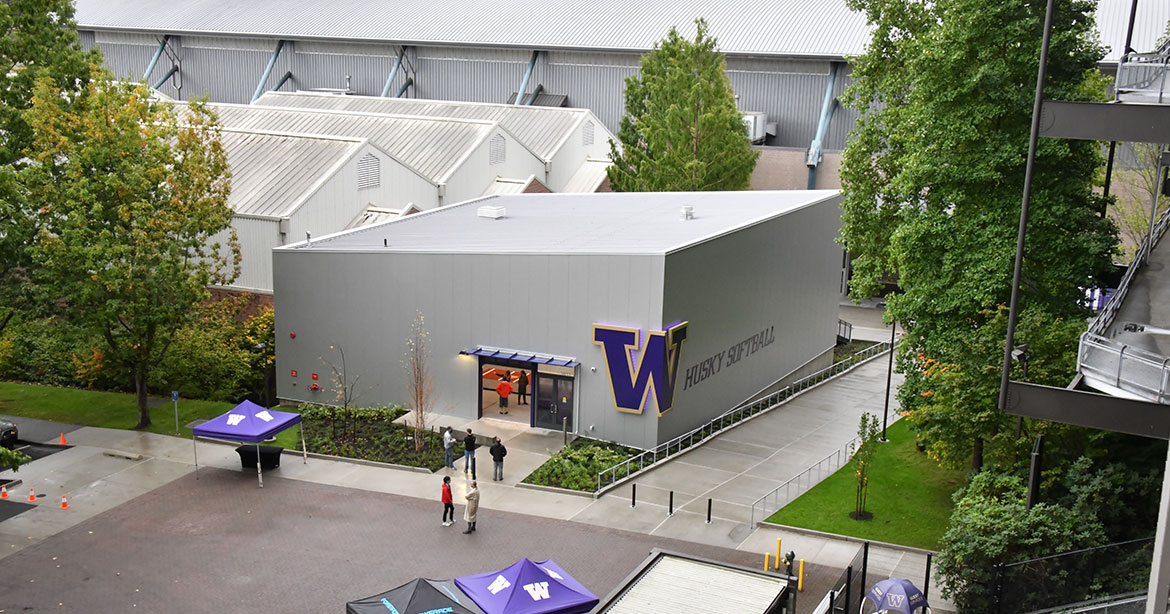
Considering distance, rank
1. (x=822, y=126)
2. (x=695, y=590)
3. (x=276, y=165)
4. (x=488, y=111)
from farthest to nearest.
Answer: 1. (x=488, y=111)
2. (x=822, y=126)
3. (x=276, y=165)
4. (x=695, y=590)

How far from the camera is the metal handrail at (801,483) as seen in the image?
27.1 metres

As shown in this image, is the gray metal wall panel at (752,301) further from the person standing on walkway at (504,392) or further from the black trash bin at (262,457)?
the black trash bin at (262,457)

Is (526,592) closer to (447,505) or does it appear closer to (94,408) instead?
(447,505)

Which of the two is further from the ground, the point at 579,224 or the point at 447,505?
the point at 579,224

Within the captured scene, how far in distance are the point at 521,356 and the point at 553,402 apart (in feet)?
5.55

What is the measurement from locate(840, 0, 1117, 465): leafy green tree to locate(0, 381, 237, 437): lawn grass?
71.8 ft

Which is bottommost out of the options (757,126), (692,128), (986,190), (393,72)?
(986,190)

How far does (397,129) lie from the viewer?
5272 centimetres

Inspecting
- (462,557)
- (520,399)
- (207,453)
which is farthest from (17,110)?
(462,557)

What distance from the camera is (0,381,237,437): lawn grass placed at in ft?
110

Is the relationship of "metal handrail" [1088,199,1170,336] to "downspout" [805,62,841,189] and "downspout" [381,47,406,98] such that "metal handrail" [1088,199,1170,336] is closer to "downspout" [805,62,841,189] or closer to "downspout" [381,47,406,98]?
"downspout" [805,62,841,189]

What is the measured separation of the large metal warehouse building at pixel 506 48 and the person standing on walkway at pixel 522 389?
27.2 metres

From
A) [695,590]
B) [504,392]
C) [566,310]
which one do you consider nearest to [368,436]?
[504,392]

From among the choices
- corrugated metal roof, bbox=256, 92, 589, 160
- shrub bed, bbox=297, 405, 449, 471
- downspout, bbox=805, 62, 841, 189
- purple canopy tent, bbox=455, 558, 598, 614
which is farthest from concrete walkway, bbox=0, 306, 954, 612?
corrugated metal roof, bbox=256, 92, 589, 160
